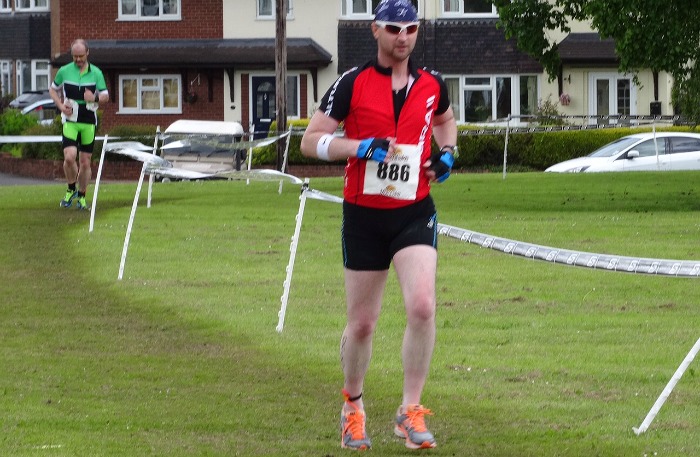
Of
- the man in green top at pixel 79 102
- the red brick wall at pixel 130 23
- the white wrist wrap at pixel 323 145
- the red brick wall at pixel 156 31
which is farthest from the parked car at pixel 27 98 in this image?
the white wrist wrap at pixel 323 145

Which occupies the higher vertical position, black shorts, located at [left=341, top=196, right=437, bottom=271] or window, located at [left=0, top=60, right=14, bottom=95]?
window, located at [left=0, top=60, right=14, bottom=95]

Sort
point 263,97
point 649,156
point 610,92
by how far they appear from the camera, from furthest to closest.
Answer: point 263,97, point 610,92, point 649,156

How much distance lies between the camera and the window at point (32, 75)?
207 feet

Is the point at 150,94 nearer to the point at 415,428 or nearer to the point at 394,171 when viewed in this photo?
the point at 394,171

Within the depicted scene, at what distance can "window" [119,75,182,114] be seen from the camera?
52656 mm

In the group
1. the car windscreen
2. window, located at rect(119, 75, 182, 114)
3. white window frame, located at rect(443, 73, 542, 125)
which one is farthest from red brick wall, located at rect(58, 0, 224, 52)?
the car windscreen

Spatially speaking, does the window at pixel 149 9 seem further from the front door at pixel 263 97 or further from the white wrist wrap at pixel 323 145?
the white wrist wrap at pixel 323 145

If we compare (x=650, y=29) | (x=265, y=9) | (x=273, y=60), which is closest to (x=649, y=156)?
(x=650, y=29)

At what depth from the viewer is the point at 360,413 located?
717 cm

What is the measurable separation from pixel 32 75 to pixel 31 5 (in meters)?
3.49

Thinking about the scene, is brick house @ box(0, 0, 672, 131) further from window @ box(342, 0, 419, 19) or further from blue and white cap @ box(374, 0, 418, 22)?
blue and white cap @ box(374, 0, 418, 22)

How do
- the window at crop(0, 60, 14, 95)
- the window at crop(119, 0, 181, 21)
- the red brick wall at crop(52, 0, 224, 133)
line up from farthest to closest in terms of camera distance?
the window at crop(0, 60, 14, 95)
the window at crop(119, 0, 181, 21)
the red brick wall at crop(52, 0, 224, 133)

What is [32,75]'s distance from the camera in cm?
6328

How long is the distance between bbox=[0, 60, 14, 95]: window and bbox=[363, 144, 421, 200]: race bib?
58.5 meters
